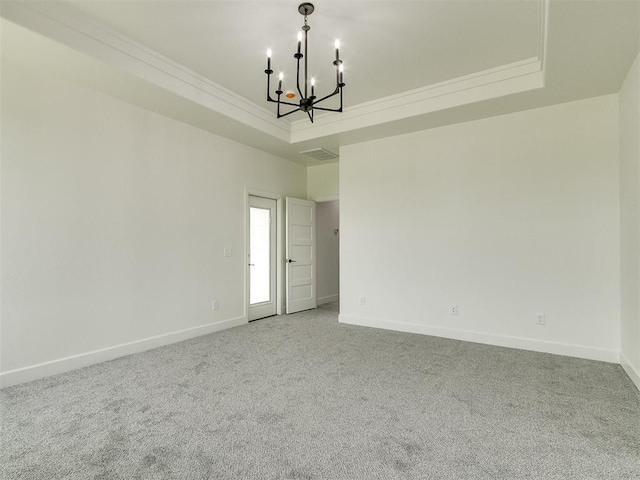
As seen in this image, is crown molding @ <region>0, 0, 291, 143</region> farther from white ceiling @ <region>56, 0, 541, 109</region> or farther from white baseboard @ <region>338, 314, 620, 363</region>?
white baseboard @ <region>338, 314, 620, 363</region>

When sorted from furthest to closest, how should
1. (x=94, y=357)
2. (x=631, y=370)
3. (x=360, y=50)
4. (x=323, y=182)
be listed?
(x=323, y=182), (x=94, y=357), (x=360, y=50), (x=631, y=370)

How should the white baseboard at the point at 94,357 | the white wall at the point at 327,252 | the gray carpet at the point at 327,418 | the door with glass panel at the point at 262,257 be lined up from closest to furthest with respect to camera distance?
the gray carpet at the point at 327,418, the white baseboard at the point at 94,357, the door with glass panel at the point at 262,257, the white wall at the point at 327,252

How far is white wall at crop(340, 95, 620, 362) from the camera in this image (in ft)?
11.6

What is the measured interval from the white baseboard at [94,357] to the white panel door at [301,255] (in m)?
1.64

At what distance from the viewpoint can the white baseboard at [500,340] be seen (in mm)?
3484

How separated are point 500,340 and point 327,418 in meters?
2.69

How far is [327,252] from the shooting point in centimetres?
734

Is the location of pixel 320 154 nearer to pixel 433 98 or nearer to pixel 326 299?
pixel 433 98

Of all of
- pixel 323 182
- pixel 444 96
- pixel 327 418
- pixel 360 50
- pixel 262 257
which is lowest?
pixel 327 418

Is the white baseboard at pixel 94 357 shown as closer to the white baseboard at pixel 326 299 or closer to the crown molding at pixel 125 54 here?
the white baseboard at pixel 326 299

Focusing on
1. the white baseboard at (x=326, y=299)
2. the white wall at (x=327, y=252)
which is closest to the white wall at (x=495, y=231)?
the white baseboard at (x=326, y=299)

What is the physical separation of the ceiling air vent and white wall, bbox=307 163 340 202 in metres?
0.43

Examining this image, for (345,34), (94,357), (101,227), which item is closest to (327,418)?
(94,357)

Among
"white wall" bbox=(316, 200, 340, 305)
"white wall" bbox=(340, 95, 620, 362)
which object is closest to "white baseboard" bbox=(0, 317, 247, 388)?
"white wall" bbox=(340, 95, 620, 362)
